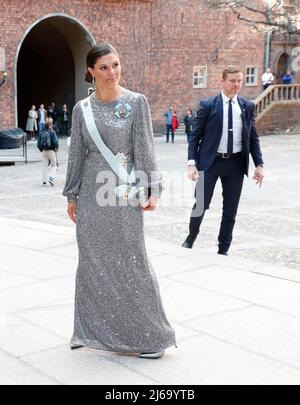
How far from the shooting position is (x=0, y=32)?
2420 centimetres

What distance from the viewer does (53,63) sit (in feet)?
97.5

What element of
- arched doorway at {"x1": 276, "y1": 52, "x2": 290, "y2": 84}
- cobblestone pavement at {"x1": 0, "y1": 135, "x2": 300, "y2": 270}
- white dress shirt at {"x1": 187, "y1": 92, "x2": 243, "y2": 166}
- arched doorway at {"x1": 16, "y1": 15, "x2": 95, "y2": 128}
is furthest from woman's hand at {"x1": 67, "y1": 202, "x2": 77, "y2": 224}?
arched doorway at {"x1": 276, "y1": 52, "x2": 290, "y2": 84}

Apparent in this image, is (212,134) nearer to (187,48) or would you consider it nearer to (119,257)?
(119,257)

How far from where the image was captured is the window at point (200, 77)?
30.3 m

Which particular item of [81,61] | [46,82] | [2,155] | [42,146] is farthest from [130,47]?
[42,146]

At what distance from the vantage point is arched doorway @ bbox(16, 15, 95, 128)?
2672cm

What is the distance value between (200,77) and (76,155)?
27001 millimetres

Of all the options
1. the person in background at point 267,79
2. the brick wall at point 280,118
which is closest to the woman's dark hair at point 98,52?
the brick wall at point 280,118

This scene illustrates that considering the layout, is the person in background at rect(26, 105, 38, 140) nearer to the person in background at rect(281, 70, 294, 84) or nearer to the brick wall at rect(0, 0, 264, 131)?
the brick wall at rect(0, 0, 264, 131)

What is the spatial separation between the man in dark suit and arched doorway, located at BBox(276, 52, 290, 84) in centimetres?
2892

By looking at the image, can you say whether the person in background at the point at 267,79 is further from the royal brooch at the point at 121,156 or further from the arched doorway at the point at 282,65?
the royal brooch at the point at 121,156

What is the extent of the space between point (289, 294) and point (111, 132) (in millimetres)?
2340

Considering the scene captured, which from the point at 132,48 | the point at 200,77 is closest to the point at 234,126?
the point at 132,48
